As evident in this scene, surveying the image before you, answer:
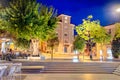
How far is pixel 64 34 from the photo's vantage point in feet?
178

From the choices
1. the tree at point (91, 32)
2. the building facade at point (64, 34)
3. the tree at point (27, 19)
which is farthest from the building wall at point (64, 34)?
the tree at point (27, 19)

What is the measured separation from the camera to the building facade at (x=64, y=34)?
53.7 meters

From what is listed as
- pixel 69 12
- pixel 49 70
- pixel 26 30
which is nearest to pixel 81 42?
pixel 26 30

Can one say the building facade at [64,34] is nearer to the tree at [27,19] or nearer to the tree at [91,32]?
the tree at [91,32]

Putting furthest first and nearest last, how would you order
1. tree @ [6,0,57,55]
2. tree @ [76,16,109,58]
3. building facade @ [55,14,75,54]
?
building facade @ [55,14,75,54] → tree @ [76,16,109,58] → tree @ [6,0,57,55]

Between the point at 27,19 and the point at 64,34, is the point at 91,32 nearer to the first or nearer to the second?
the point at 27,19

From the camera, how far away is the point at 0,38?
98.6ft

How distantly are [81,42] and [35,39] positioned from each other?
8.11m

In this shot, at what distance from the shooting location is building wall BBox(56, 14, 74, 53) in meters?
53.7

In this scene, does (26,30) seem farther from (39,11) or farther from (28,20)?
(39,11)

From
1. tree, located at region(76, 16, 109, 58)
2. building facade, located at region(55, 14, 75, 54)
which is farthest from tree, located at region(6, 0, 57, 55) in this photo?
building facade, located at region(55, 14, 75, 54)

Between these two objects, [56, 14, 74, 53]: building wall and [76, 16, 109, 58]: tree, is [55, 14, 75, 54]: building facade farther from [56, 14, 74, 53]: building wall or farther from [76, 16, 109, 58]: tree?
[76, 16, 109, 58]: tree

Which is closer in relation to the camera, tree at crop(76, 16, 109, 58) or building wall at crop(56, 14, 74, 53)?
tree at crop(76, 16, 109, 58)

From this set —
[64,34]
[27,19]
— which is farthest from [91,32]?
A: [64,34]
